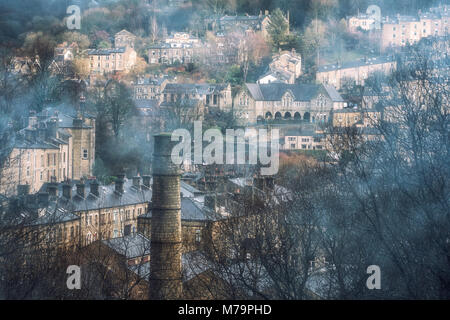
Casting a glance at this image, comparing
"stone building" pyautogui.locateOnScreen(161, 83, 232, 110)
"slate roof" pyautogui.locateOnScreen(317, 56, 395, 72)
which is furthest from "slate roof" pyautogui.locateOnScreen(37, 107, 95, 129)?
"slate roof" pyautogui.locateOnScreen(317, 56, 395, 72)

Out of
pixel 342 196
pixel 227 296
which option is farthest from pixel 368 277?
pixel 342 196

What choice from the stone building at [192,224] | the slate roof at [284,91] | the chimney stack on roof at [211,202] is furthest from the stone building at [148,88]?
the stone building at [192,224]

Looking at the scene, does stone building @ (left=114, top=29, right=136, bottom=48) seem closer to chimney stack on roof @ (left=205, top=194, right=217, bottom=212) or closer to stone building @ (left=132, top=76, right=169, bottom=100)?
stone building @ (left=132, top=76, right=169, bottom=100)

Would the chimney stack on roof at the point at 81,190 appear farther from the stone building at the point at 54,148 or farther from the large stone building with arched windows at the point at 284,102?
the large stone building with arched windows at the point at 284,102

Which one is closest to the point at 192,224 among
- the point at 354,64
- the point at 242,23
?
the point at 354,64

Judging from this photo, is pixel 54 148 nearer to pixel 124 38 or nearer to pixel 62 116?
pixel 62 116

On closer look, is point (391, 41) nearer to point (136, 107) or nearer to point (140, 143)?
point (136, 107)
